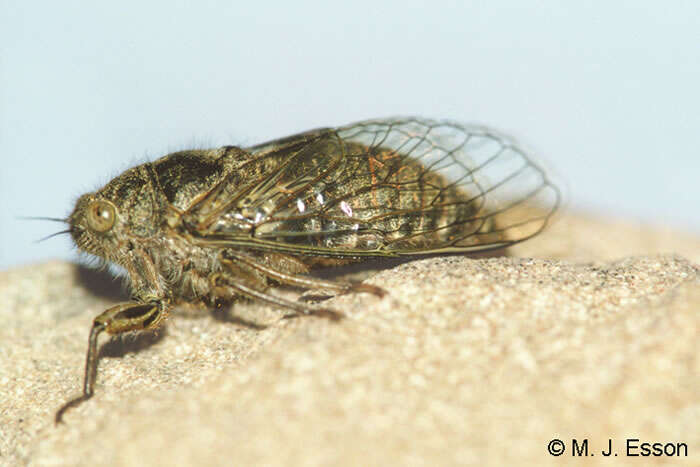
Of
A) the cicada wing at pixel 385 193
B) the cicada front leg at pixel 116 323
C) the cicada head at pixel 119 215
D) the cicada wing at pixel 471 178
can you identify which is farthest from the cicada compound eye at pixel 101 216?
the cicada wing at pixel 471 178

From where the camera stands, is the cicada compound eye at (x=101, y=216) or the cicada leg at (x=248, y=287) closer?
the cicada leg at (x=248, y=287)

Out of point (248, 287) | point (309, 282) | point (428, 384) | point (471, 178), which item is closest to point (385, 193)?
point (471, 178)

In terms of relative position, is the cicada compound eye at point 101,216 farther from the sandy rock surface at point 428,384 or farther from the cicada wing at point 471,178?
the cicada wing at point 471,178

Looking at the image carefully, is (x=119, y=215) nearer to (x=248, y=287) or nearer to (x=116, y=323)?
(x=116, y=323)

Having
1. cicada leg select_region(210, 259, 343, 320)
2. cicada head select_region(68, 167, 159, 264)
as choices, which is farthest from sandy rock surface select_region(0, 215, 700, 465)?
cicada head select_region(68, 167, 159, 264)

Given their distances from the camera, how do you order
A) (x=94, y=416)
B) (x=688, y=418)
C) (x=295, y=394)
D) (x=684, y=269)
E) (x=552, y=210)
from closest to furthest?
(x=688, y=418) → (x=295, y=394) → (x=94, y=416) → (x=684, y=269) → (x=552, y=210)

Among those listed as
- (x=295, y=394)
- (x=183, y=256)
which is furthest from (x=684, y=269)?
(x=183, y=256)

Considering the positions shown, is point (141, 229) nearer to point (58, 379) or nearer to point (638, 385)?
point (58, 379)
